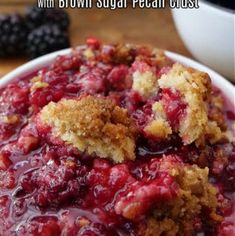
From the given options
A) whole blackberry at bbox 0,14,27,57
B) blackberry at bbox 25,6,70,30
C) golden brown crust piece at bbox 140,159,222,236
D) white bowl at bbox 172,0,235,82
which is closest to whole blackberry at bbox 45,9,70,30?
blackberry at bbox 25,6,70,30

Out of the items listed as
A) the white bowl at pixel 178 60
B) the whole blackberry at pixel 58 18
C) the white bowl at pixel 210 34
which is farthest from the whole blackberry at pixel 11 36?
the white bowl at pixel 210 34

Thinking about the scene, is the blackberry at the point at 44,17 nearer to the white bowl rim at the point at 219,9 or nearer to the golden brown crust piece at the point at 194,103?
the white bowl rim at the point at 219,9

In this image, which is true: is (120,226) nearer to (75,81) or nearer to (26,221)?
(26,221)

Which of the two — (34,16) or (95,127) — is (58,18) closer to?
(34,16)

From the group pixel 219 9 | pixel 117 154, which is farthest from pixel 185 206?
pixel 219 9

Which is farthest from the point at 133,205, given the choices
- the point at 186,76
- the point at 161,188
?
the point at 186,76

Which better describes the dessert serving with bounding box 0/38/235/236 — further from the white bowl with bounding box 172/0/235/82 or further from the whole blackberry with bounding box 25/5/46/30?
the whole blackberry with bounding box 25/5/46/30
